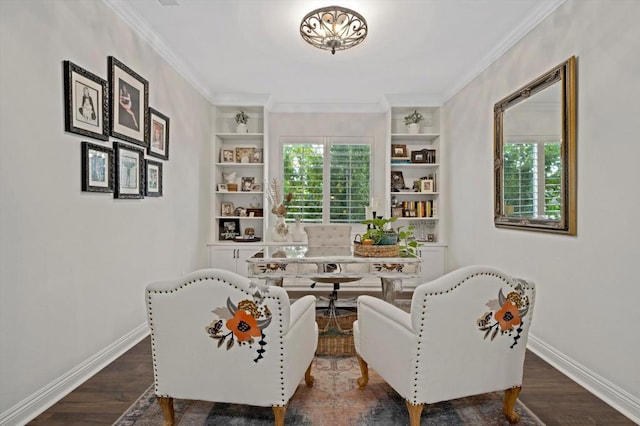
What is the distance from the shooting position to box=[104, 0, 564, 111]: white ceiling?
9.11ft

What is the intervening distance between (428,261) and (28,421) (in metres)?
4.37

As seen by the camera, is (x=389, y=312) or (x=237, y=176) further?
(x=237, y=176)

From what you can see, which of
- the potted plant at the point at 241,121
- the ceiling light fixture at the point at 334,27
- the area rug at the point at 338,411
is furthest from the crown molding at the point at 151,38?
the area rug at the point at 338,411

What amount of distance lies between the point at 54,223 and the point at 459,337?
7.72ft

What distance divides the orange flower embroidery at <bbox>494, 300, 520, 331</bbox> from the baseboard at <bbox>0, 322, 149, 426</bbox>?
247 cm

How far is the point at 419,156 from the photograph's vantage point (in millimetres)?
5133

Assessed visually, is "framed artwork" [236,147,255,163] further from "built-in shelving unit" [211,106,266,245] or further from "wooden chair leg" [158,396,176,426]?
"wooden chair leg" [158,396,176,426]

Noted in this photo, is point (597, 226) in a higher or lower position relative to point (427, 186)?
lower

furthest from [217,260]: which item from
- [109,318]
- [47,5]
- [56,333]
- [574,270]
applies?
[574,270]

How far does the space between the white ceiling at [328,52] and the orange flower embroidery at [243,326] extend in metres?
2.42

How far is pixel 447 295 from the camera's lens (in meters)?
1.56

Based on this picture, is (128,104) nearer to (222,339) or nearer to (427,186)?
(222,339)

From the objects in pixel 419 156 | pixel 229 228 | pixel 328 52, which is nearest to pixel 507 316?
pixel 328 52

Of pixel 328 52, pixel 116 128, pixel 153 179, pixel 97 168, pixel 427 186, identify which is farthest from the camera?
pixel 427 186
